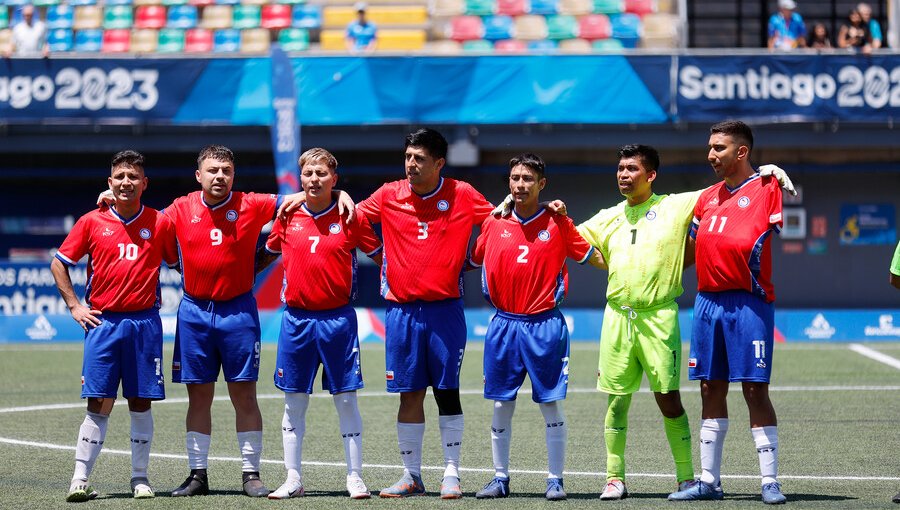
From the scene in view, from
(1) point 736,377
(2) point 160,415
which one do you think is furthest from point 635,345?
(2) point 160,415

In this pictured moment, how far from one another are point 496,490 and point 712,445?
1.30 m

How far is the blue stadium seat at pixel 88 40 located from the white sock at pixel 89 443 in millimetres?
17324

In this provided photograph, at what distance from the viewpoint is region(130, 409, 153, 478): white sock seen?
791 centimetres

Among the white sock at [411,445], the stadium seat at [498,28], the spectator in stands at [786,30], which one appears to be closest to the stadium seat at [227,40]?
the stadium seat at [498,28]

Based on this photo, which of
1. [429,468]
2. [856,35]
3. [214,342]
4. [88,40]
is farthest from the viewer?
[88,40]

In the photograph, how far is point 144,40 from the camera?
24.0m

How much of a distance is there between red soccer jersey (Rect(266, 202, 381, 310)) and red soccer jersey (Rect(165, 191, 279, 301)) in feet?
0.58

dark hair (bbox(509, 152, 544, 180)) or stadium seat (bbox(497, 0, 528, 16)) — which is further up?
stadium seat (bbox(497, 0, 528, 16))

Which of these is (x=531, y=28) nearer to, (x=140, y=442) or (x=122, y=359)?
(x=122, y=359)

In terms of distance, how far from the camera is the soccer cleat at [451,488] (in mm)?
7676

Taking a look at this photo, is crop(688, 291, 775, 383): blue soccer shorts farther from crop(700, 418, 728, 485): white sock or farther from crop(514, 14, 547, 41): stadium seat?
crop(514, 14, 547, 41): stadium seat

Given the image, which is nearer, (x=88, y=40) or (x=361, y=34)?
(x=361, y=34)

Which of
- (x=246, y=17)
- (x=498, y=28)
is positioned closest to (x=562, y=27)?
(x=498, y=28)

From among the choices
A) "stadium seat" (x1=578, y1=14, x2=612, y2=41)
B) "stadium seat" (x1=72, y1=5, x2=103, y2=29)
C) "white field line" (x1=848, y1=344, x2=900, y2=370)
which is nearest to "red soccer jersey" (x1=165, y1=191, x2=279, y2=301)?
"white field line" (x1=848, y1=344, x2=900, y2=370)
